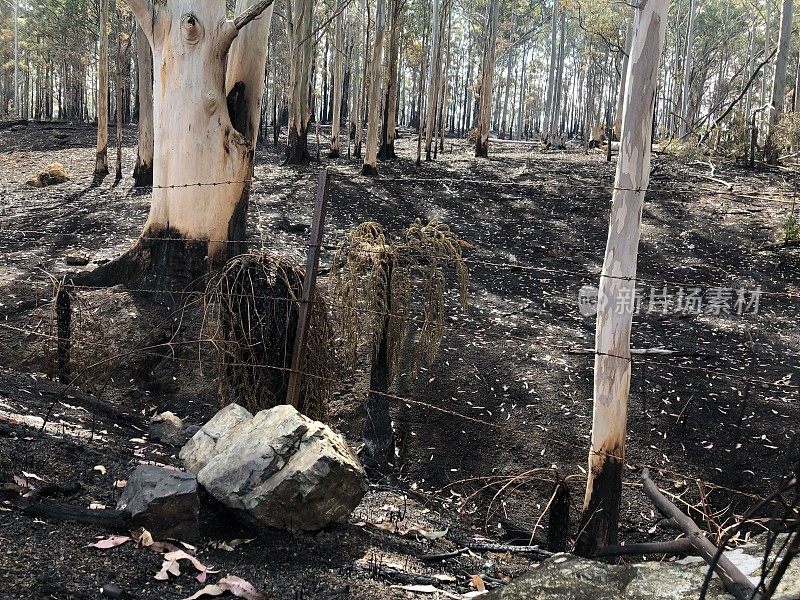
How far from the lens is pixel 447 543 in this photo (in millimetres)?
3867

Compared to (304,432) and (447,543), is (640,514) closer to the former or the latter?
(447,543)

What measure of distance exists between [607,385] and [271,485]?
5.74 feet

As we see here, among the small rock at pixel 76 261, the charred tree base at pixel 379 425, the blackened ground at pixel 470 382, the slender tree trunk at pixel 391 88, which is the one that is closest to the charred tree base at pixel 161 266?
the blackened ground at pixel 470 382

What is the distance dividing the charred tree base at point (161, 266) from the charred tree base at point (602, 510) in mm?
4490

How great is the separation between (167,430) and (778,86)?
18.4m

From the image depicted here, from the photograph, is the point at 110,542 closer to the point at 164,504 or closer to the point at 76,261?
the point at 164,504

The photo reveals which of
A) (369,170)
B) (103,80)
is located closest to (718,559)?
(369,170)

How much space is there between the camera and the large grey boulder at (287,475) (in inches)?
134

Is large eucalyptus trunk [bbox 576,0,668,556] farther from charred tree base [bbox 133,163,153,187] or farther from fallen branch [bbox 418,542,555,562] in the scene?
charred tree base [bbox 133,163,153,187]

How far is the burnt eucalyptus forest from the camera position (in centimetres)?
312

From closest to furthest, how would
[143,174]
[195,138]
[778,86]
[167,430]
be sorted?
[167,430], [195,138], [143,174], [778,86]

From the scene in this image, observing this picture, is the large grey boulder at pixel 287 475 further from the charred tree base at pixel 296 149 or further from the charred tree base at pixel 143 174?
the charred tree base at pixel 296 149

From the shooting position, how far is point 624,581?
2.38m

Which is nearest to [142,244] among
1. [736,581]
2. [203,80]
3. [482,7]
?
[203,80]
